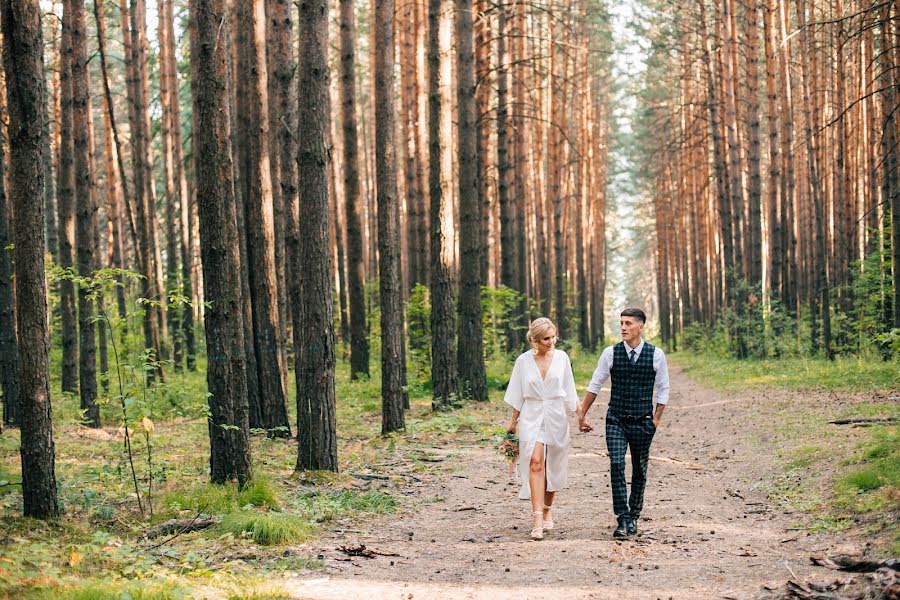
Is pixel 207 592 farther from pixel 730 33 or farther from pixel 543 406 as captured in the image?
pixel 730 33

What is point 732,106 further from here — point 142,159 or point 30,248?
point 30,248

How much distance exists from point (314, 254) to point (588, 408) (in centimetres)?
358

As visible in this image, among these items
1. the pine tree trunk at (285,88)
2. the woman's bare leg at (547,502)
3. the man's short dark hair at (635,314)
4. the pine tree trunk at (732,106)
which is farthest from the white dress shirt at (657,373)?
the pine tree trunk at (732,106)

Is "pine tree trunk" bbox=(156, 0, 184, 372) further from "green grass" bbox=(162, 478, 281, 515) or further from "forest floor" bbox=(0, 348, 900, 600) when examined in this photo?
"green grass" bbox=(162, 478, 281, 515)

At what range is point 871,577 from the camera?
17.1 ft

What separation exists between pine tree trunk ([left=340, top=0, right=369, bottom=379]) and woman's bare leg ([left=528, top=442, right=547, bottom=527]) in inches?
419

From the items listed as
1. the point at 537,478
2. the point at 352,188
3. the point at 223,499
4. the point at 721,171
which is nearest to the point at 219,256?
the point at 223,499

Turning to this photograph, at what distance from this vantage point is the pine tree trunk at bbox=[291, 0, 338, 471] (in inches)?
361

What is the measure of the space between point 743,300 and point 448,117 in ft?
48.0

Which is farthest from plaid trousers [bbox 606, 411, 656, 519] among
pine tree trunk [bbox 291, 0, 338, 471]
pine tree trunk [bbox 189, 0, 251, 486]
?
pine tree trunk [bbox 189, 0, 251, 486]

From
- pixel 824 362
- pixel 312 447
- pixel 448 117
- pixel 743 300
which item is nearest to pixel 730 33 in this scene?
pixel 743 300

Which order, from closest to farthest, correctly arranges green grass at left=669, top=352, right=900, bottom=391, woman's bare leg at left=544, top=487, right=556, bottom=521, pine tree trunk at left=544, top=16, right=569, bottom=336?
1. woman's bare leg at left=544, top=487, right=556, bottom=521
2. green grass at left=669, top=352, right=900, bottom=391
3. pine tree trunk at left=544, top=16, right=569, bottom=336

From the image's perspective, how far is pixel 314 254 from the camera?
30.2 feet

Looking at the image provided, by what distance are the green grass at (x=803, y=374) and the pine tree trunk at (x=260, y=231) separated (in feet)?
32.3
